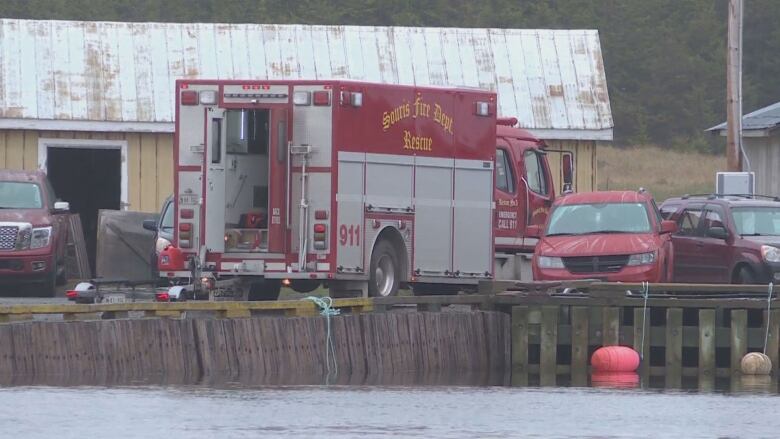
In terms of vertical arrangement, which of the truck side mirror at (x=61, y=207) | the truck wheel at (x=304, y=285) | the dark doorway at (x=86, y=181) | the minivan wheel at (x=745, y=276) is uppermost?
the dark doorway at (x=86, y=181)

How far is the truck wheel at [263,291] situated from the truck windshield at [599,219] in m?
4.00

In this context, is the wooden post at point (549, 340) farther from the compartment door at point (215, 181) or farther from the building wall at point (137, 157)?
the building wall at point (137, 157)

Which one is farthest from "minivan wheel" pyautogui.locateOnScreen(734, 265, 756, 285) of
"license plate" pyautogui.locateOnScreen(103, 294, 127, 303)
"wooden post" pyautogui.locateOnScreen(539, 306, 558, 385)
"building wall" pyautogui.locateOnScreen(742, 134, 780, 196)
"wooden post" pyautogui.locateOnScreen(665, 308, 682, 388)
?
"building wall" pyautogui.locateOnScreen(742, 134, 780, 196)

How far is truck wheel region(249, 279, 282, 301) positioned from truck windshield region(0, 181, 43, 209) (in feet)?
17.7

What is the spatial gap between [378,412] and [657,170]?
5661 centimetres

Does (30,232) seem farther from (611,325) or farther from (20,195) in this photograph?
(611,325)

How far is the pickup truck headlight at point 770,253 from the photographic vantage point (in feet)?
81.2

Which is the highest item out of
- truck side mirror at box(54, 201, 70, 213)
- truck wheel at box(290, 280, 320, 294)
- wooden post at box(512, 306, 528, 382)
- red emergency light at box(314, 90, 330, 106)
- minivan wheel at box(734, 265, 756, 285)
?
red emergency light at box(314, 90, 330, 106)

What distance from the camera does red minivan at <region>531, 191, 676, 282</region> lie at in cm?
2433

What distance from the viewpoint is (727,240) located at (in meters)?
25.7

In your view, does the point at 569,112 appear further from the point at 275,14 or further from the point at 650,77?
the point at 650,77

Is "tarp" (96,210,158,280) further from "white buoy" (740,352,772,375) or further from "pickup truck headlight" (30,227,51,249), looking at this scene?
"white buoy" (740,352,772,375)

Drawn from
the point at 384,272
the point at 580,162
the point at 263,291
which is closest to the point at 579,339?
the point at 384,272

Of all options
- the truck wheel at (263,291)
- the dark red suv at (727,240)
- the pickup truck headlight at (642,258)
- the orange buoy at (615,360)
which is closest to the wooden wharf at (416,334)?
the orange buoy at (615,360)
